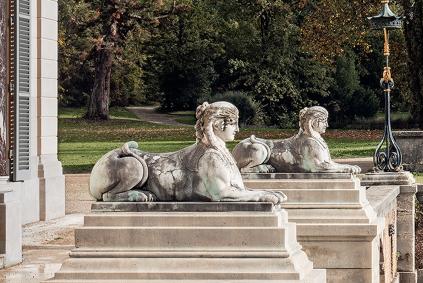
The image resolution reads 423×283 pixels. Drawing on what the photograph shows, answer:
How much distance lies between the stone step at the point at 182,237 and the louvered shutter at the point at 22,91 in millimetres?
10930

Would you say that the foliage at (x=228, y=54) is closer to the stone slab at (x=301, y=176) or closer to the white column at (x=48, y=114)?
the white column at (x=48, y=114)

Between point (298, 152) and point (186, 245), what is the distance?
11.0 ft

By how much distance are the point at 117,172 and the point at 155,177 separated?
0.23 m

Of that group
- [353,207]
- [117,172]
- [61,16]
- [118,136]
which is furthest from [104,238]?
[61,16]

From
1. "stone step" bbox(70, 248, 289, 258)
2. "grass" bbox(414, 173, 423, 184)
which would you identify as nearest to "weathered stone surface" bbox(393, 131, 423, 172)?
"grass" bbox(414, 173, 423, 184)

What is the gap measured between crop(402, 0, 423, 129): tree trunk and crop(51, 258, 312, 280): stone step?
2302cm

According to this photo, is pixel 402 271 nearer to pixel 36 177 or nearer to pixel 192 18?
pixel 36 177

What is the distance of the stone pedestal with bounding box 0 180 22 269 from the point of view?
533 inches

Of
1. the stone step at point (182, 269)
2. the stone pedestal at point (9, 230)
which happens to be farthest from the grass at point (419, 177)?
the stone step at point (182, 269)

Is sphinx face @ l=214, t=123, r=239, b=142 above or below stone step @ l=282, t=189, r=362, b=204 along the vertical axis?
above

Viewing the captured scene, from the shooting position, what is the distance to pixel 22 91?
18125 millimetres

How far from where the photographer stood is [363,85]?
5944 centimetres

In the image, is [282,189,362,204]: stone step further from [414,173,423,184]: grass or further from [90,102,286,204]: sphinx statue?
[414,173,423,184]: grass

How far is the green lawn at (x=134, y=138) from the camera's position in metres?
36.9
